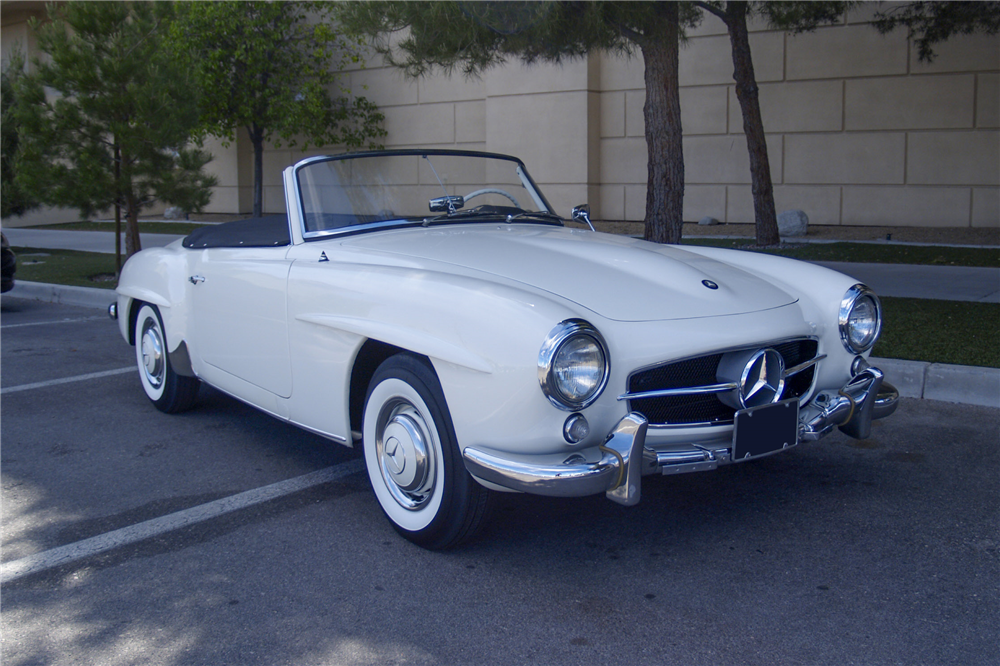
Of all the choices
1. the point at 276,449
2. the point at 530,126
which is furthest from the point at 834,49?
the point at 276,449

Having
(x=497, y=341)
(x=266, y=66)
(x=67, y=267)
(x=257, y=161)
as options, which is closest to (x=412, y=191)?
(x=497, y=341)

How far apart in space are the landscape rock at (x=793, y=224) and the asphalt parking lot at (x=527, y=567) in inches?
335

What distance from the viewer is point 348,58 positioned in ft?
59.1

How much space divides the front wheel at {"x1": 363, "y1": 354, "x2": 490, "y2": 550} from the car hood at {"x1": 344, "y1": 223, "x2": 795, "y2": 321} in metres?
0.51

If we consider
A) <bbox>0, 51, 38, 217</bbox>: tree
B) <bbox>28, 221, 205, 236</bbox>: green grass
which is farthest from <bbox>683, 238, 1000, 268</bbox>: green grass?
<bbox>0, 51, 38, 217</bbox>: tree

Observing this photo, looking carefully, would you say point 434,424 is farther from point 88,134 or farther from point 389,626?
point 88,134

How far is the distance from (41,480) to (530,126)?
41.3 ft

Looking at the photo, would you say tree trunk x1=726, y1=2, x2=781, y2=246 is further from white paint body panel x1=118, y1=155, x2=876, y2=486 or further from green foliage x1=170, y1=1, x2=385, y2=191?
green foliage x1=170, y1=1, x2=385, y2=191

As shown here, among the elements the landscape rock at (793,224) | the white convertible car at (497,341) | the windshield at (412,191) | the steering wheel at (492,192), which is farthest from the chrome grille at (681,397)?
the landscape rock at (793,224)

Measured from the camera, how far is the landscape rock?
12562 mm

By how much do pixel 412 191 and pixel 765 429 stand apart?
2005mm

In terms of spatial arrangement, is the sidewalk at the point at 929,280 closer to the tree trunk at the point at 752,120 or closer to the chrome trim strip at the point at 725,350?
the tree trunk at the point at 752,120

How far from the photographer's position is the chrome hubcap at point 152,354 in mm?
5027

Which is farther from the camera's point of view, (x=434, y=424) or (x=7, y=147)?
(x=7, y=147)
